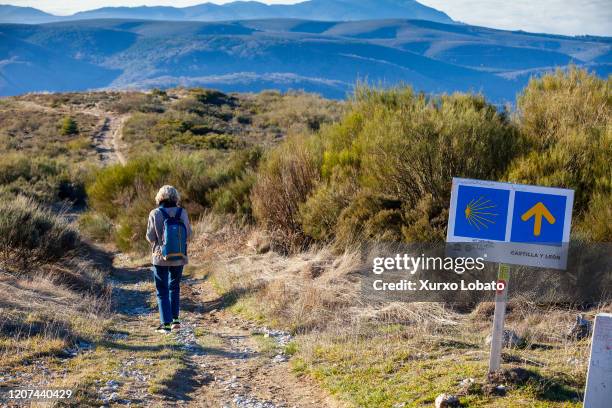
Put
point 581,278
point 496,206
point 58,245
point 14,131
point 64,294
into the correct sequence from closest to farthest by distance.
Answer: point 496,206, point 581,278, point 64,294, point 58,245, point 14,131

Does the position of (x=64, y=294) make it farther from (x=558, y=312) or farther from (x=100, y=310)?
(x=558, y=312)

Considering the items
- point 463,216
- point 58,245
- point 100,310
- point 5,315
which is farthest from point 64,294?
point 463,216

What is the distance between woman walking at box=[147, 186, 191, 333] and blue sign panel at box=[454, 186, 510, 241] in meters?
3.87

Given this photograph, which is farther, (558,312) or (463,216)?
(558,312)

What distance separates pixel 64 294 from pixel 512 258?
6.21 metres

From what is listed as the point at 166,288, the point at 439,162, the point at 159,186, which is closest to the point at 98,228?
the point at 159,186

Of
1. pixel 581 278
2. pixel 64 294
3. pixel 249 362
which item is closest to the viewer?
pixel 249 362

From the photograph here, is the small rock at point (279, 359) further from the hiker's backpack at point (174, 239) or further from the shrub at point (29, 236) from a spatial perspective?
the shrub at point (29, 236)

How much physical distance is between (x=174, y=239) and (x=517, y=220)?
4294 millimetres

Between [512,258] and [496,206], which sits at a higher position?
[496,206]

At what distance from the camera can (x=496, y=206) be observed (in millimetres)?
5035

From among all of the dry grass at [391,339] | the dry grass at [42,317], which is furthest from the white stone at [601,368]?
the dry grass at [42,317]

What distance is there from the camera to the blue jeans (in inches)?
318

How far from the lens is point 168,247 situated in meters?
7.82
